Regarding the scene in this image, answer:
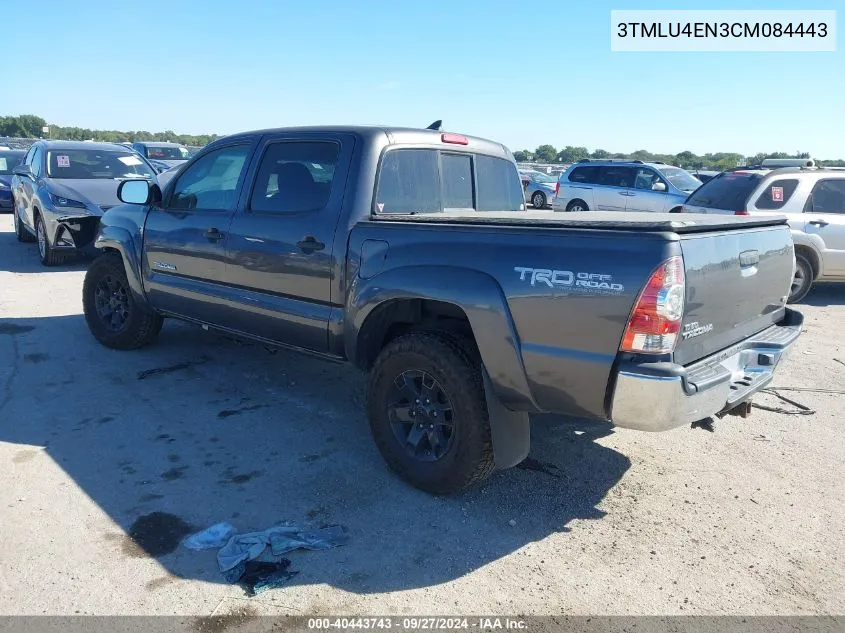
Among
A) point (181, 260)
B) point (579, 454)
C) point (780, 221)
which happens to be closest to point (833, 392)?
point (780, 221)

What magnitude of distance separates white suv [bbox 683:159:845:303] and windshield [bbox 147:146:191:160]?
16.1m

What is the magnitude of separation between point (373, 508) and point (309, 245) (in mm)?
1604

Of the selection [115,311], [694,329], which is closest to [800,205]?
[694,329]

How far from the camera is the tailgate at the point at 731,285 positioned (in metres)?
2.99

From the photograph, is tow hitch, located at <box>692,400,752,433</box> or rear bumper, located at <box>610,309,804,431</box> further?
tow hitch, located at <box>692,400,752,433</box>

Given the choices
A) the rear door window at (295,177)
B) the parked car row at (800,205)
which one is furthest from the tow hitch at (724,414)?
the parked car row at (800,205)

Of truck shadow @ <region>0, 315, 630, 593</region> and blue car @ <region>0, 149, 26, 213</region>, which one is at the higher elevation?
blue car @ <region>0, 149, 26, 213</region>

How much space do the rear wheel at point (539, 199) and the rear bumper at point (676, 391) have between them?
1912 cm

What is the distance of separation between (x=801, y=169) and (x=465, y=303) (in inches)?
300

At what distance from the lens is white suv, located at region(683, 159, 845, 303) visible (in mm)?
8805

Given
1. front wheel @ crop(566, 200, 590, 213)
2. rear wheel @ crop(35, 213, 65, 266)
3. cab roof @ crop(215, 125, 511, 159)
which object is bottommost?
rear wheel @ crop(35, 213, 65, 266)

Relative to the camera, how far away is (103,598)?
2.82m

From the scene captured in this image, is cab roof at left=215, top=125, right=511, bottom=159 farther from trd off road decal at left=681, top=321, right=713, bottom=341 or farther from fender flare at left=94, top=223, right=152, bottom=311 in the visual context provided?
trd off road decal at left=681, top=321, right=713, bottom=341

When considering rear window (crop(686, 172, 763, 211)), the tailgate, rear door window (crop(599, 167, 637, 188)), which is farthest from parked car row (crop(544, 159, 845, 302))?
rear door window (crop(599, 167, 637, 188))
